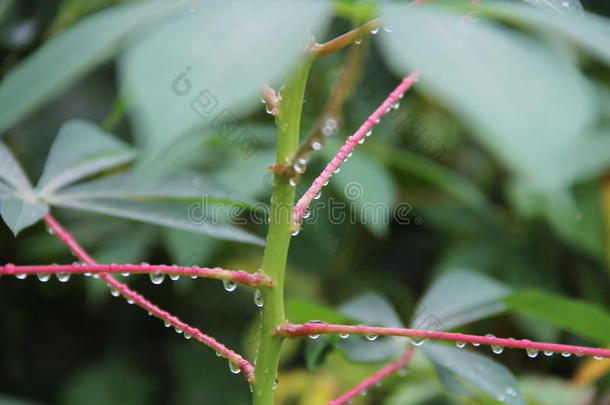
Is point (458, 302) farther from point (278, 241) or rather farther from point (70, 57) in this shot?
point (70, 57)

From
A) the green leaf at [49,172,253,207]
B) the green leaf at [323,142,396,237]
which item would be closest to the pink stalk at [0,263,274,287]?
the green leaf at [49,172,253,207]

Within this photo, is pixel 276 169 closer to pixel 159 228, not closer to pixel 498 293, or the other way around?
pixel 498 293

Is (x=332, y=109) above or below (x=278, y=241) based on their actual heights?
above

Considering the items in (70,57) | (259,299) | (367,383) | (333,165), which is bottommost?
(367,383)

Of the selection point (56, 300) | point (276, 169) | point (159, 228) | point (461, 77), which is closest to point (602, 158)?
point (159, 228)

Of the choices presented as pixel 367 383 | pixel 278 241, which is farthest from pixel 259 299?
pixel 367 383

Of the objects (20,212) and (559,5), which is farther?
(20,212)
